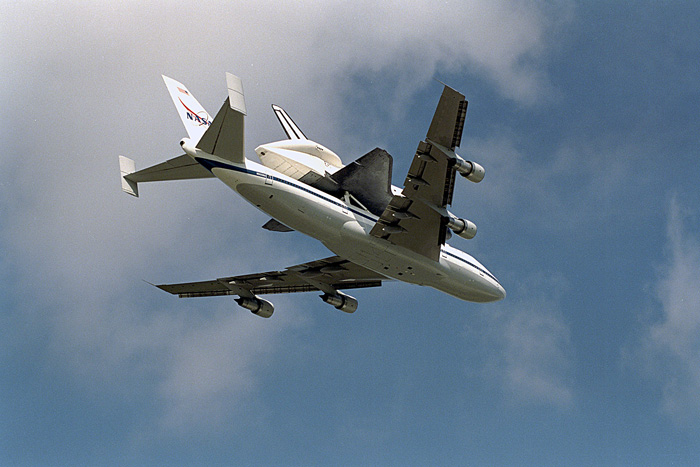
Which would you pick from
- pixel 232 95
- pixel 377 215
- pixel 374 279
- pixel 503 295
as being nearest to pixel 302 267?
pixel 374 279

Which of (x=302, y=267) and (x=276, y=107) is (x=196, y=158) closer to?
(x=276, y=107)

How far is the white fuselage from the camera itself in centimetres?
3152

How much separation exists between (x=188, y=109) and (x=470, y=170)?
39.7ft

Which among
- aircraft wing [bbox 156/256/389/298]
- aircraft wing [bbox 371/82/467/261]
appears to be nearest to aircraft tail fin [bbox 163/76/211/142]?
aircraft wing [bbox 371/82/467/261]

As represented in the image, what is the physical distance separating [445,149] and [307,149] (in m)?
6.44

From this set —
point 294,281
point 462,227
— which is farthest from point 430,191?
point 294,281

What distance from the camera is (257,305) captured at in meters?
42.0

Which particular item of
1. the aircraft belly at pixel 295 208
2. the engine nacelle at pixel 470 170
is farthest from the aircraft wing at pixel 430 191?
the aircraft belly at pixel 295 208

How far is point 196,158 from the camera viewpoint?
1206 inches

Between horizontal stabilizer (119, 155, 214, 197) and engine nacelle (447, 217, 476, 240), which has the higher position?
engine nacelle (447, 217, 476, 240)

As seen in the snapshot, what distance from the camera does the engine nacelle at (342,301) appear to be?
41344mm

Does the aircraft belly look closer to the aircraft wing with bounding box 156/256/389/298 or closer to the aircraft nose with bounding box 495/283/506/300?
the aircraft wing with bounding box 156/256/389/298

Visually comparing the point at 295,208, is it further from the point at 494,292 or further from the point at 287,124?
the point at 494,292

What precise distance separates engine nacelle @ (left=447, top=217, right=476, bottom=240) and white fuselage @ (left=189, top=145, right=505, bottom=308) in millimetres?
2174
